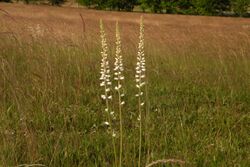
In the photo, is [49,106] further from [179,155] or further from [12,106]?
[179,155]

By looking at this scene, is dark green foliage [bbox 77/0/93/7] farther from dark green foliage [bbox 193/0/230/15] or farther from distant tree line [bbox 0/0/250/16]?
dark green foliage [bbox 193/0/230/15]

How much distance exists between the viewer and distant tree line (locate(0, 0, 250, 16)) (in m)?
51.4

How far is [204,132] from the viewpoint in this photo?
14.4ft

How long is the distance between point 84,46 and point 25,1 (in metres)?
53.5

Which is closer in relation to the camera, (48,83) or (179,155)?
(179,155)

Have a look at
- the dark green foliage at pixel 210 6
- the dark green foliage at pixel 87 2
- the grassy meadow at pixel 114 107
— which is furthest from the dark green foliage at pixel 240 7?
the grassy meadow at pixel 114 107

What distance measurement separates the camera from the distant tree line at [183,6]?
5144 centimetres

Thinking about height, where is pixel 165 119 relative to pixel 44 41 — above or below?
below

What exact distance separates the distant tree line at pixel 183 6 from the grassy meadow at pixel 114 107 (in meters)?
45.0

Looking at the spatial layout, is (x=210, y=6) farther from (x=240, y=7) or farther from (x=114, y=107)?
(x=114, y=107)

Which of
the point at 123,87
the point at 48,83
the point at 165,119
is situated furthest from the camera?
the point at 123,87

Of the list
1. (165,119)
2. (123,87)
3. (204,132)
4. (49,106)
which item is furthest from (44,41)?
(204,132)

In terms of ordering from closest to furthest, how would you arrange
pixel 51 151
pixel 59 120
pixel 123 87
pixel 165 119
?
pixel 51 151 → pixel 59 120 → pixel 165 119 → pixel 123 87

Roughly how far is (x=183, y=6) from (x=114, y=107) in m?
50.4
